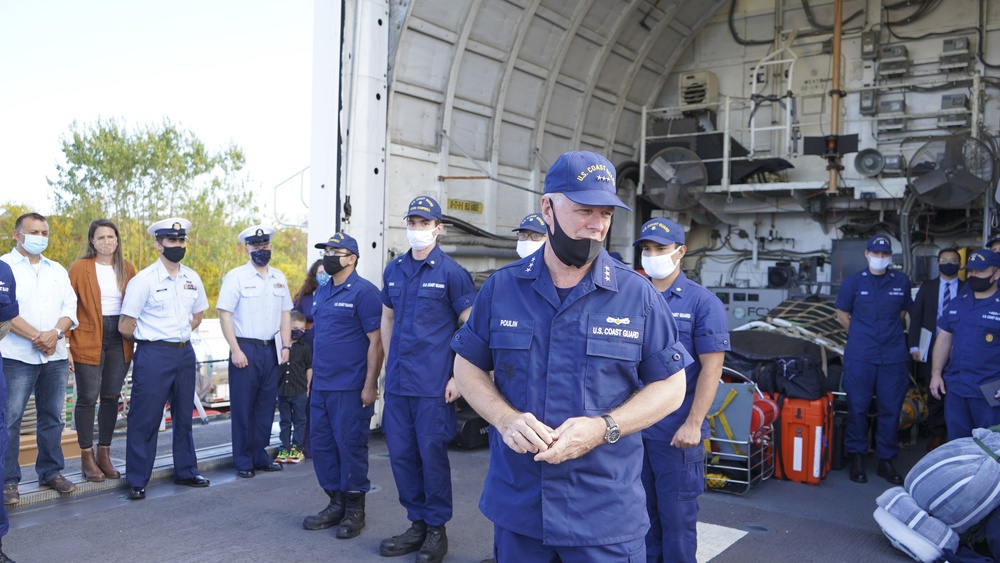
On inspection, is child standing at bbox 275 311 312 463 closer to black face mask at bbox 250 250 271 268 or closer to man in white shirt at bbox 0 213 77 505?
black face mask at bbox 250 250 271 268

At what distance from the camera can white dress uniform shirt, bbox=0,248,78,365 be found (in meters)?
5.03

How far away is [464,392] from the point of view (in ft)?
7.93

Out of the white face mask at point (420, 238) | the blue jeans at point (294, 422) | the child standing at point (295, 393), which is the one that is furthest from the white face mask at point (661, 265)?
the blue jeans at point (294, 422)

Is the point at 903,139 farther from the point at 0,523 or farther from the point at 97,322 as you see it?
the point at 0,523

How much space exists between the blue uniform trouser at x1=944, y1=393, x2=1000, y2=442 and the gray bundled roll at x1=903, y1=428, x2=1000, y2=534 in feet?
1.87

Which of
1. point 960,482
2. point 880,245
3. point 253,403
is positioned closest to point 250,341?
point 253,403

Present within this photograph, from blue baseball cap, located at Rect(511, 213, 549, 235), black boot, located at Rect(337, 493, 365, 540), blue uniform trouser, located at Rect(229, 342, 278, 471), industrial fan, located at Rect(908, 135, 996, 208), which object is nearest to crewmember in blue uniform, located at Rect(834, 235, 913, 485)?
industrial fan, located at Rect(908, 135, 996, 208)

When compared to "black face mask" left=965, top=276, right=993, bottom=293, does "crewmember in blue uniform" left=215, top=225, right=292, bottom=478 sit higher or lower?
lower

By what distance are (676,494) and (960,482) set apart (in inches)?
70.7

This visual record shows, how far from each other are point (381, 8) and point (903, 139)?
6.22 m

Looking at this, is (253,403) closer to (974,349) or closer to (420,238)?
(420,238)

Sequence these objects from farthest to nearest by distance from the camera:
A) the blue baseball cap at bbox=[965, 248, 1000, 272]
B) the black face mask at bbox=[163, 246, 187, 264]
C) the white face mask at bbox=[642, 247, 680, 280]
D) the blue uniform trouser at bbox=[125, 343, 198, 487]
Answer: the black face mask at bbox=[163, 246, 187, 264], the blue uniform trouser at bbox=[125, 343, 198, 487], the blue baseball cap at bbox=[965, 248, 1000, 272], the white face mask at bbox=[642, 247, 680, 280]

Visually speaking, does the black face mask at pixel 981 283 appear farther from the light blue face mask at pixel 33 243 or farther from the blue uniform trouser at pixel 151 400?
the light blue face mask at pixel 33 243

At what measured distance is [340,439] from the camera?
460 cm
